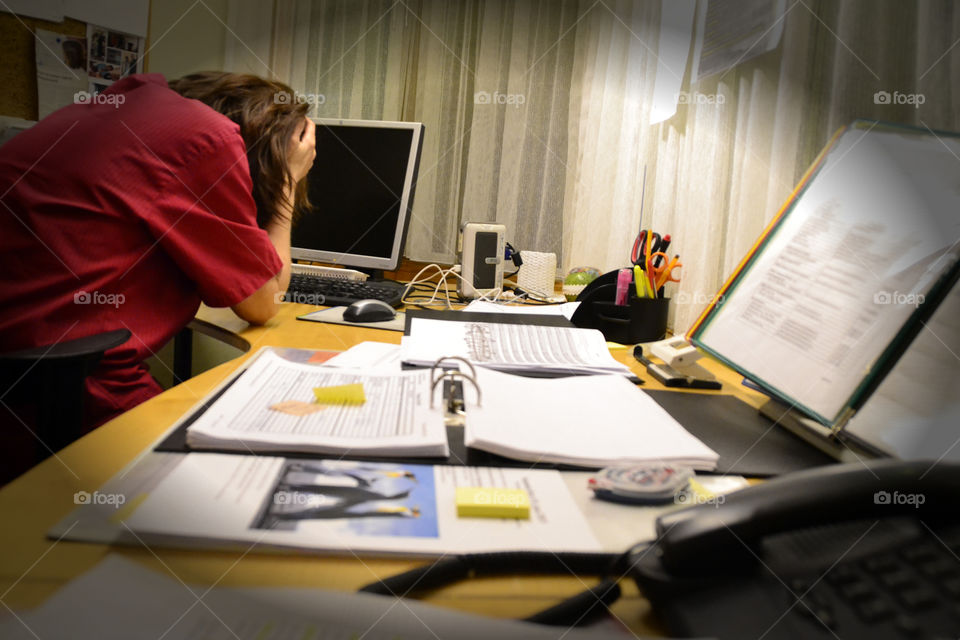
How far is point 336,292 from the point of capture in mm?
Answer: 1509

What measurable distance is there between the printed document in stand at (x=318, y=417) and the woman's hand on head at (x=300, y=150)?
70 centimetres

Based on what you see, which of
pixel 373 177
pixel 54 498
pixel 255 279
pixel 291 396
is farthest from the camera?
pixel 373 177

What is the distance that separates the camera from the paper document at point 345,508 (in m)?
0.45

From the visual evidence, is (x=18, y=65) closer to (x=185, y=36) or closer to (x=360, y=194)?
(x=185, y=36)

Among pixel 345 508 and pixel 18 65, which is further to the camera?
pixel 18 65

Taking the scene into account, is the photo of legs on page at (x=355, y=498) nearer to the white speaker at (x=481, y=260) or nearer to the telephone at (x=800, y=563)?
the telephone at (x=800, y=563)

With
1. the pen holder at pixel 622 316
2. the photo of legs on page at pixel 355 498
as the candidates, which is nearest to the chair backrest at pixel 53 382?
the photo of legs on page at pixel 355 498

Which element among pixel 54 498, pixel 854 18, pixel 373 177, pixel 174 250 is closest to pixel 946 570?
pixel 54 498

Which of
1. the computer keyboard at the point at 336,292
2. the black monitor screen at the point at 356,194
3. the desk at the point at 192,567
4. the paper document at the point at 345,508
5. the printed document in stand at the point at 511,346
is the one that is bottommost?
the desk at the point at 192,567

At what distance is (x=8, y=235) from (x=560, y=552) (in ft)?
3.07

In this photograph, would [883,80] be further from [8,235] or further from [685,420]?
[8,235]

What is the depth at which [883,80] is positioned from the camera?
94cm

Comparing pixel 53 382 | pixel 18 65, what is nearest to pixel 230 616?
pixel 53 382

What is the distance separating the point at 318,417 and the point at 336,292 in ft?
2.87
